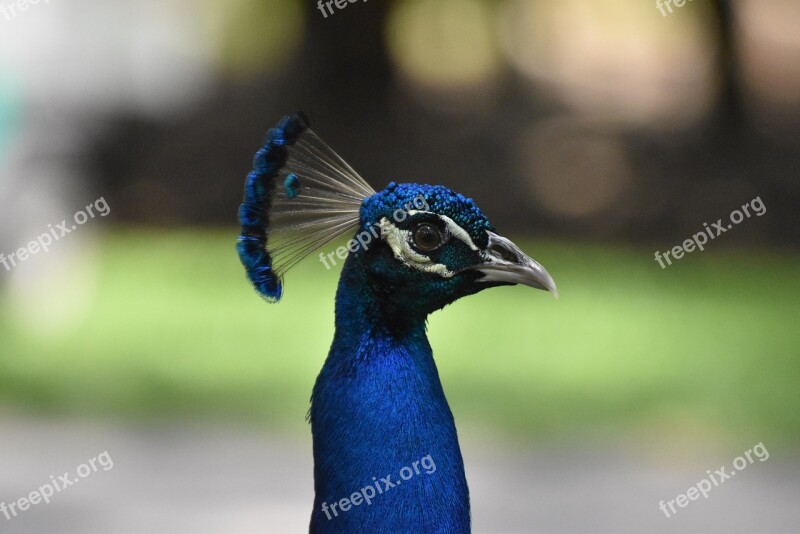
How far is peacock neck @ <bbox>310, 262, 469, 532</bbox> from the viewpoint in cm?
158

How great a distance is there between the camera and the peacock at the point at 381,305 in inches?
62.6

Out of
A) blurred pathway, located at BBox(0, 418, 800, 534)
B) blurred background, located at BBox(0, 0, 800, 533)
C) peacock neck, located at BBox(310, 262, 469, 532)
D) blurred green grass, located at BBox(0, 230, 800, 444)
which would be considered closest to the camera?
peacock neck, located at BBox(310, 262, 469, 532)

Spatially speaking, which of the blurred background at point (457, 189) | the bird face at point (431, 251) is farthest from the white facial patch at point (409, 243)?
the blurred background at point (457, 189)

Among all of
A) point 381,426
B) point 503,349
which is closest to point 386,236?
point 381,426

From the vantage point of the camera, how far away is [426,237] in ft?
5.27

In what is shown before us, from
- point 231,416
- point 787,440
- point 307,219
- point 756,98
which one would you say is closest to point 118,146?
point 231,416

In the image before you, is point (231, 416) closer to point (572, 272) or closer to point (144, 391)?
point (144, 391)

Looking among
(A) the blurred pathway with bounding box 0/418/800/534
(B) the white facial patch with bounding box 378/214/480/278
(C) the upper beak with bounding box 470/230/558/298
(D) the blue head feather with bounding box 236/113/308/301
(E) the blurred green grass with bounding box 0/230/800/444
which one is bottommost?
(C) the upper beak with bounding box 470/230/558/298

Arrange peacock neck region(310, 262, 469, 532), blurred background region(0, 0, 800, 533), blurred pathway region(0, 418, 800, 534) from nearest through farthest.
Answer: peacock neck region(310, 262, 469, 532) < blurred pathway region(0, 418, 800, 534) < blurred background region(0, 0, 800, 533)

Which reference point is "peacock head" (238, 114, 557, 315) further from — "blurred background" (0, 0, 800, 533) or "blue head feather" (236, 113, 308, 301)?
"blurred background" (0, 0, 800, 533)

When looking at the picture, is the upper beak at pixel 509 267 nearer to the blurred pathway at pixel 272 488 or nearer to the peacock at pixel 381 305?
the peacock at pixel 381 305

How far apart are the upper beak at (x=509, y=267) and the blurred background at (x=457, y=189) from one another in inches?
85.0

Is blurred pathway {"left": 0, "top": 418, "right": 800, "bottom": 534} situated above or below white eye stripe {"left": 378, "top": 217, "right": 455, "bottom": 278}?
above

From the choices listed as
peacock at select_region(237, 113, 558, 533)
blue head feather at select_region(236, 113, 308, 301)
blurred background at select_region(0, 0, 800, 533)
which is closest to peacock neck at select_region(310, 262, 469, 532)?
peacock at select_region(237, 113, 558, 533)
